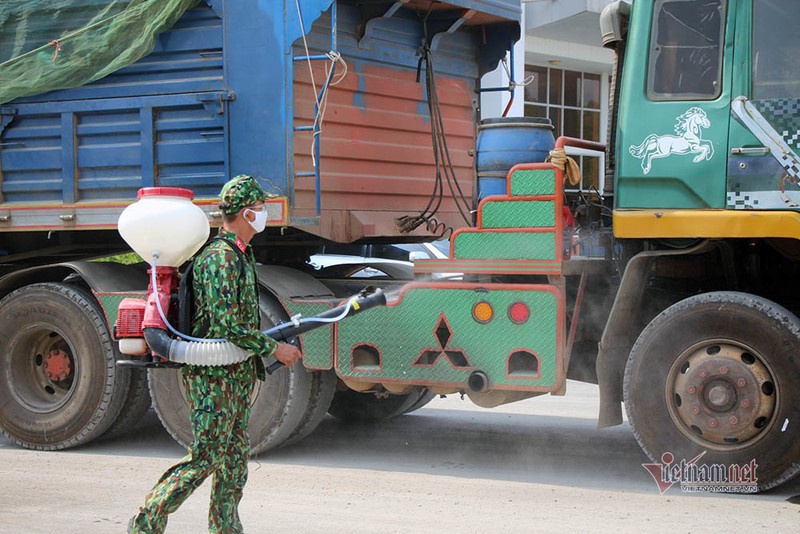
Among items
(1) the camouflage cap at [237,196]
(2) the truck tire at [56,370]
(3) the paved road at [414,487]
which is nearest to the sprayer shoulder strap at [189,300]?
(1) the camouflage cap at [237,196]

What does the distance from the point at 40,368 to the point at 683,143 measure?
16.3ft

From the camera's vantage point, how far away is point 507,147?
6738 mm

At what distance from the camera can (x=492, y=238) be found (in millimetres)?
6477

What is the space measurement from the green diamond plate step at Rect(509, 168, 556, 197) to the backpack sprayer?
1.81 metres

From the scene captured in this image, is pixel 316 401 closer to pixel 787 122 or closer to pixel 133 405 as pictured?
pixel 133 405

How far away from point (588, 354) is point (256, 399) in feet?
7.26

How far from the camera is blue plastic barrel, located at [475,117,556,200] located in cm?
673

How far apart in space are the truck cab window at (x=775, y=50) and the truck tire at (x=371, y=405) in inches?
155

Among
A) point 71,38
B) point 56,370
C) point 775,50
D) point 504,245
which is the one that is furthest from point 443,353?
point 71,38

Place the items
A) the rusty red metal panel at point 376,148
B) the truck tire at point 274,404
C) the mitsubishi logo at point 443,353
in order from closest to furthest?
the mitsubishi logo at point 443,353 < the truck tire at point 274,404 < the rusty red metal panel at point 376,148

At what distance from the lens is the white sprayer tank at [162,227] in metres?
4.72

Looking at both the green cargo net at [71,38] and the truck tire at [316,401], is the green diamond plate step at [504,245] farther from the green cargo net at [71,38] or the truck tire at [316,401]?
the green cargo net at [71,38]

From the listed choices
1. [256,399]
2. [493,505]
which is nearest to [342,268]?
[256,399]

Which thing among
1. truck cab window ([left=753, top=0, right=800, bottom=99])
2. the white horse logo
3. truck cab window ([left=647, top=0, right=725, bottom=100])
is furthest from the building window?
truck cab window ([left=753, top=0, right=800, bottom=99])
